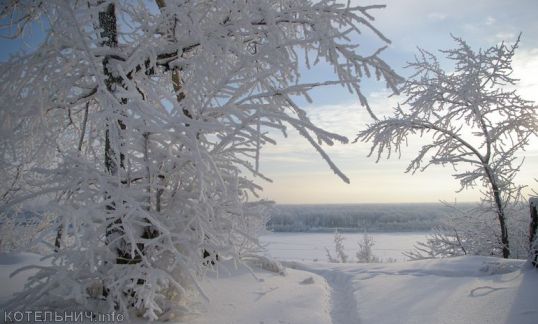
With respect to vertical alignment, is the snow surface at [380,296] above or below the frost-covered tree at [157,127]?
below

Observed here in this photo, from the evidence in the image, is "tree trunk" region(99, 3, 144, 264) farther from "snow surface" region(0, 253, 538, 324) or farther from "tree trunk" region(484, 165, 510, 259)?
"tree trunk" region(484, 165, 510, 259)

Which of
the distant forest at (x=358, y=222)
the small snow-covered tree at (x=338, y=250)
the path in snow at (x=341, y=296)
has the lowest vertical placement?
the distant forest at (x=358, y=222)

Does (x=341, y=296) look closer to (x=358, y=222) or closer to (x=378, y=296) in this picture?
(x=378, y=296)

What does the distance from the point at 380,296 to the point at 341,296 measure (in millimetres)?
620

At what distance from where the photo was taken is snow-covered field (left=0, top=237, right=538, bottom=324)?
302 cm

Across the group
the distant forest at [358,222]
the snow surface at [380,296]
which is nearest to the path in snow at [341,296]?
the snow surface at [380,296]

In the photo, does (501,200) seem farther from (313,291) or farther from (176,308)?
(176,308)

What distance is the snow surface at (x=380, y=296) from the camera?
3.03 meters

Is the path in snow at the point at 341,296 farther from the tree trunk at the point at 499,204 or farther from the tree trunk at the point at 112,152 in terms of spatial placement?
the tree trunk at the point at 499,204

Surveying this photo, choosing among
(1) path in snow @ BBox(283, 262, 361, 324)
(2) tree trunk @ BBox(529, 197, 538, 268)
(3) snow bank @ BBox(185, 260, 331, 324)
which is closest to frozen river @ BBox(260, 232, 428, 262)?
(1) path in snow @ BBox(283, 262, 361, 324)

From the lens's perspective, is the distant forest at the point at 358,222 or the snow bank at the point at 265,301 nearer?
the snow bank at the point at 265,301

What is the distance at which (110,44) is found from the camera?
3.26 m

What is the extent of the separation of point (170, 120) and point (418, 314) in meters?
3.04

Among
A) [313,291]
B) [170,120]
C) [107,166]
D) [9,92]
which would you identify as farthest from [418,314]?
[9,92]
